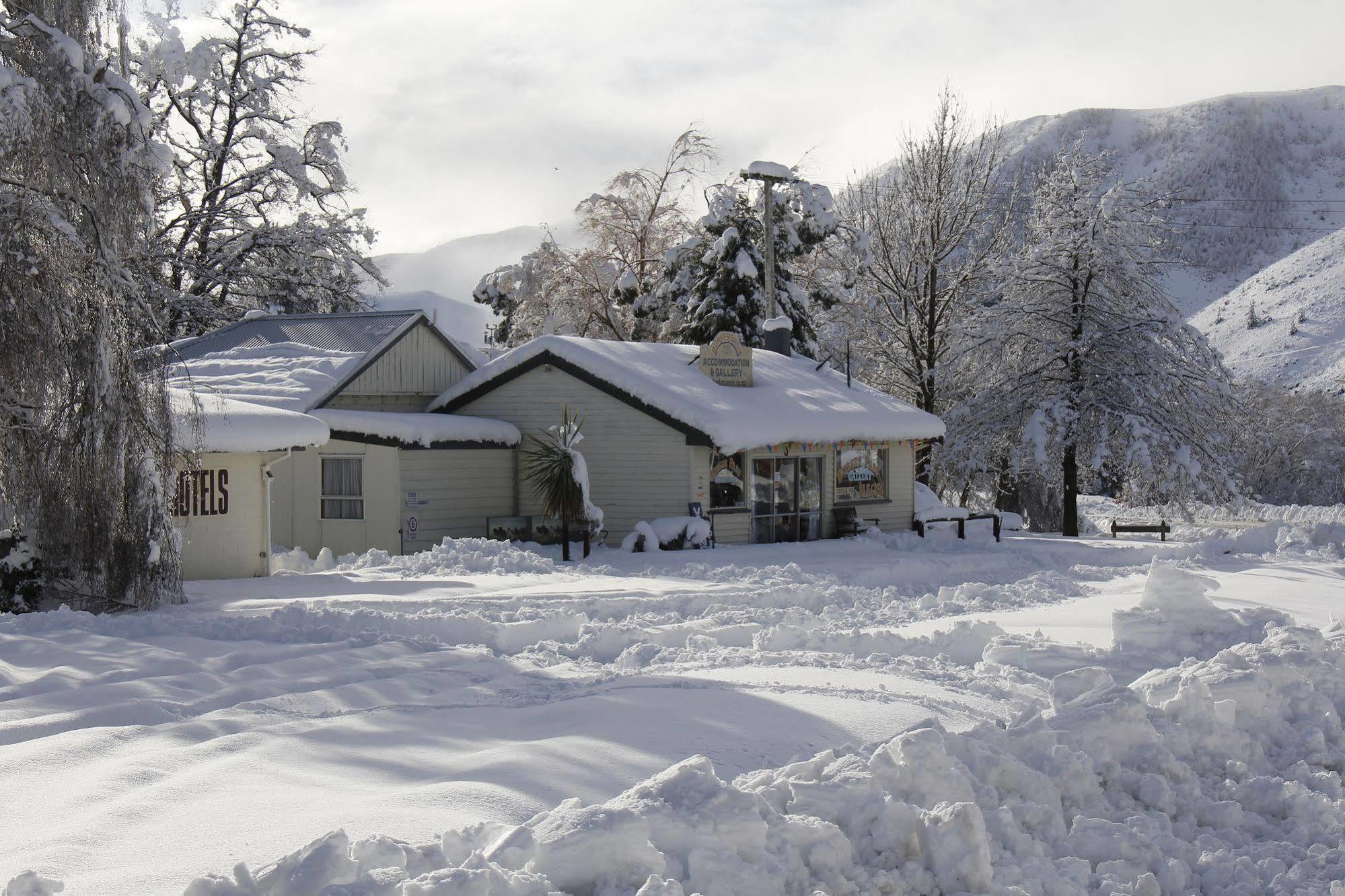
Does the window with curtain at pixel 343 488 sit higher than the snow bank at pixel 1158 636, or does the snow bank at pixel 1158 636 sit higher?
the window with curtain at pixel 343 488

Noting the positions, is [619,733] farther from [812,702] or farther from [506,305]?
[506,305]

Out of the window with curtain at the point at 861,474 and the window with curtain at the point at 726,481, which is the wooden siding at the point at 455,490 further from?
the window with curtain at the point at 861,474

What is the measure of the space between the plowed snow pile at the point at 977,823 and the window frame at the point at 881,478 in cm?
1637

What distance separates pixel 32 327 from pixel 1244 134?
482ft

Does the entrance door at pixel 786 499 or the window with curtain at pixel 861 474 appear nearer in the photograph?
the entrance door at pixel 786 499

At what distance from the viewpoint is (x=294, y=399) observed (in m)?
20.4

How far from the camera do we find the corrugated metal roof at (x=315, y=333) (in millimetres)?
23250

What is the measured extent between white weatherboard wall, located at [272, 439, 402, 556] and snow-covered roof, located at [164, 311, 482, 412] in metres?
1.13

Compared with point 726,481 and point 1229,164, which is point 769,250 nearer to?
point 726,481

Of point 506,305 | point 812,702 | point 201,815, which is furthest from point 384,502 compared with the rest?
point 506,305

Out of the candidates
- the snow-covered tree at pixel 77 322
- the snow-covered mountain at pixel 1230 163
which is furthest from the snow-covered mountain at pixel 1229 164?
the snow-covered tree at pixel 77 322

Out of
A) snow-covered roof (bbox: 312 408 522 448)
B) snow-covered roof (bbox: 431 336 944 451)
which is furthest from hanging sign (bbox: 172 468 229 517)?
snow-covered roof (bbox: 431 336 944 451)

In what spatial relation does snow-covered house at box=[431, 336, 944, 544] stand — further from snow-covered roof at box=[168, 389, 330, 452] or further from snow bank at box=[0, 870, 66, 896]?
snow bank at box=[0, 870, 66, 896]

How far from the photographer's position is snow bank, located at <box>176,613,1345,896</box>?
Result: 4562mm
